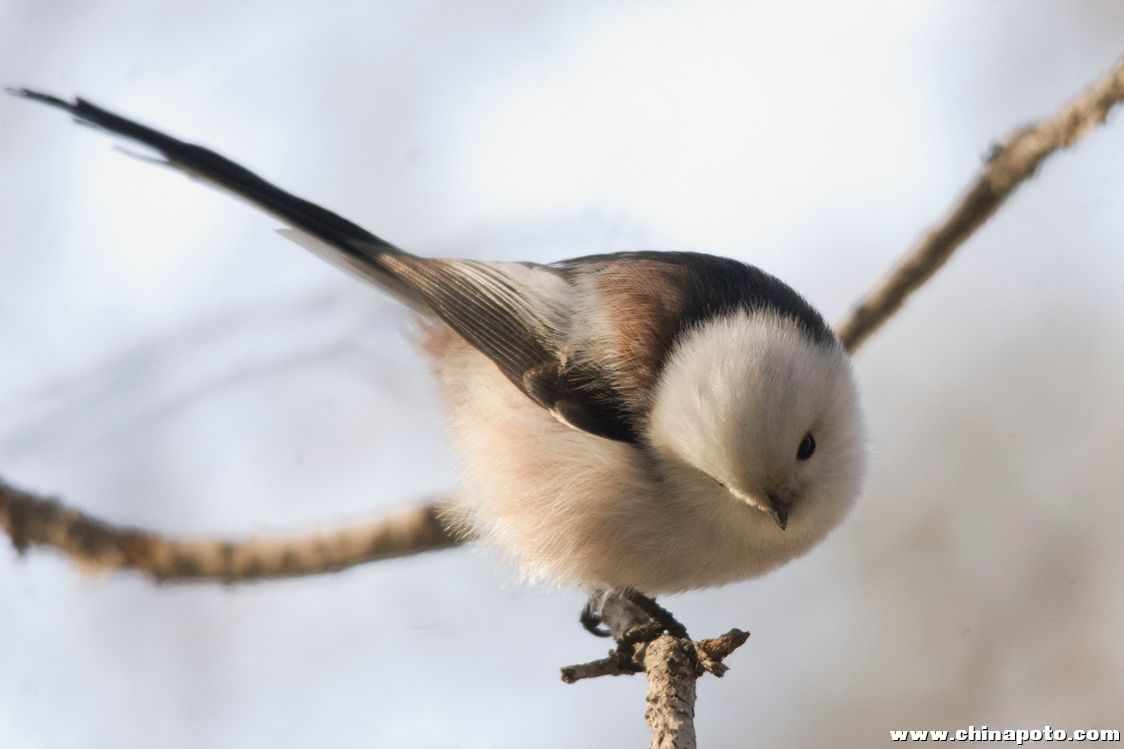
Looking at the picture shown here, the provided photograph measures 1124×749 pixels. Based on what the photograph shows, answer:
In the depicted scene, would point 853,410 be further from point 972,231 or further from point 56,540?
point 56,540

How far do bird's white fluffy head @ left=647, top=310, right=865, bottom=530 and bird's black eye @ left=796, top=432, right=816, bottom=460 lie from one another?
11 millimetres

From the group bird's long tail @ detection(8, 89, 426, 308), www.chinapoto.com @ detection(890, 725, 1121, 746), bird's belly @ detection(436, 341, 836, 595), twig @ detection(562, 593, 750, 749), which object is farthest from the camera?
www.chinapoto.com @ detection(890, 725, 1121, 746)

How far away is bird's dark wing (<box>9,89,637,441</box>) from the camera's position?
2.63 meters

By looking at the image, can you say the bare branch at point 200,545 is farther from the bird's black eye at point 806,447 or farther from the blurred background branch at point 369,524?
the bird's black eye at point 806,447

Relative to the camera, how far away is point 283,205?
2.91 m

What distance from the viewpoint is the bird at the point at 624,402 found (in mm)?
2291

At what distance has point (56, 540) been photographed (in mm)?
2326

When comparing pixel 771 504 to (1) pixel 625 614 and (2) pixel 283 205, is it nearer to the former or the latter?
(1) pixel 625 614

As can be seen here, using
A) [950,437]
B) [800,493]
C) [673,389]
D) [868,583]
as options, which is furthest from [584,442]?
[950,437]

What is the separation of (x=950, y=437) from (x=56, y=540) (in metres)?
3.02

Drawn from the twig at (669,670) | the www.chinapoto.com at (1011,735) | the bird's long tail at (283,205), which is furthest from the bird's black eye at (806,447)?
the www.chinapoto.com at (1011,735)

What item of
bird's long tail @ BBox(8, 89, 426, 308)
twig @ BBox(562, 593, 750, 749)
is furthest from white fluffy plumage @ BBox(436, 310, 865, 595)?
bird's long tail @ BBox(8, 89, 426, 308)

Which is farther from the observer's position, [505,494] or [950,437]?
[950,437]

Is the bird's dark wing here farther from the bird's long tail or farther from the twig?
the twig
